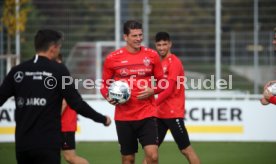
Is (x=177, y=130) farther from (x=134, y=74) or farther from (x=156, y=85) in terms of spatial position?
(x=134, y=74)

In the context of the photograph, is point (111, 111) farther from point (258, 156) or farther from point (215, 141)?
point (258, 156)

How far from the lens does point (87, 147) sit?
16.8 m

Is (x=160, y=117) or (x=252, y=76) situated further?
(x=252, y=76)

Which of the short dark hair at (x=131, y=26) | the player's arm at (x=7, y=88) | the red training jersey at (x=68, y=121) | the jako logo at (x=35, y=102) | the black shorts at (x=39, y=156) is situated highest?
the short dark hair at (x=131, y=26)

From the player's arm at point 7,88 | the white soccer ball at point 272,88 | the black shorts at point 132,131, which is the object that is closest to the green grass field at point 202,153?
the black shorts at point 132,131

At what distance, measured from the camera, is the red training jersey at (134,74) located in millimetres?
10273

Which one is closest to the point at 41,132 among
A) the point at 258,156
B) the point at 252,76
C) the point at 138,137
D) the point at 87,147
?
the point at 138,137

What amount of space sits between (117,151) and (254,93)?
5.21 m

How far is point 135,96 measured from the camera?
1026 centimetres

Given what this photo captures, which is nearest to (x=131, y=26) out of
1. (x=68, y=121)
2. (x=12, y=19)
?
(x=68, y=121)

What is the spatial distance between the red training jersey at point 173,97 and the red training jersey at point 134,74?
95 centimetres

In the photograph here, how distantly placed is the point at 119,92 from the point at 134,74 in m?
0.48

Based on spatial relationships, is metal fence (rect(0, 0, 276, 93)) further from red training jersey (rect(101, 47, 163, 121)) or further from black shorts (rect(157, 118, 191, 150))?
red training jersey (rect(101, 47, 163, 121))

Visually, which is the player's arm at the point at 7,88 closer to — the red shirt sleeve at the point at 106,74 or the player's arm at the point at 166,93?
the red shirt sleeve at the point at 106,74
